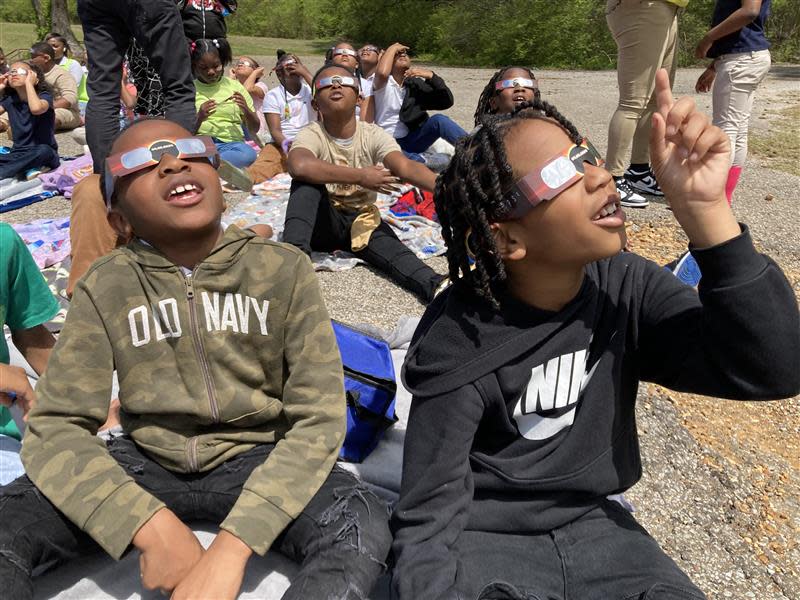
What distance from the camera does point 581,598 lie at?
1.62m

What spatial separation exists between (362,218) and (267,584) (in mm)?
3079

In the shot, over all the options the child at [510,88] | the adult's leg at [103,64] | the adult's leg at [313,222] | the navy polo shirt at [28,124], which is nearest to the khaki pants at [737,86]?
the child at [510,88]

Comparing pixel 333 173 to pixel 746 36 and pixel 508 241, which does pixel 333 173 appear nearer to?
pixel 508 241

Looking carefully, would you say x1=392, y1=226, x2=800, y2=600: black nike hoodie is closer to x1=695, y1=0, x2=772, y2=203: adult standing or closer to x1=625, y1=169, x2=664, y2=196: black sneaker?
x1=695, y1=0, x2=772, y2=203: adult standing

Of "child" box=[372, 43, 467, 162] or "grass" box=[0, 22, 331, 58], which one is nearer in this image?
"child" box=[372, 43, 467, 162]

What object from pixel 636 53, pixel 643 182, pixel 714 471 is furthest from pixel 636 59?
pixel 714 471

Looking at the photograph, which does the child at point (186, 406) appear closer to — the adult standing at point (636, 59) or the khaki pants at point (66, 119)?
the adult standing at point (636, 59)

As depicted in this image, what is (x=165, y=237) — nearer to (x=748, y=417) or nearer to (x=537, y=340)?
(x=537, y=340)

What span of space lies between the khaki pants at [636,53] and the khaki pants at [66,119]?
25.0 ft

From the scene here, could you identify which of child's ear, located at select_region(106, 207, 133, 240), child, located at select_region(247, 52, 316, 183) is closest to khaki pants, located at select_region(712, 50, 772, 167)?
child, located at select_region(247, 52, 316, 183)

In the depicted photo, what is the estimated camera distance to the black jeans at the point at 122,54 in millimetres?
4141

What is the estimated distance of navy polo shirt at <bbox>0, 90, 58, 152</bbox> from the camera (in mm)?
7293

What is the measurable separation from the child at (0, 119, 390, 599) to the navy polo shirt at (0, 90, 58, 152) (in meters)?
6.26

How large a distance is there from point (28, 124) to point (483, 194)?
23.6 feet
